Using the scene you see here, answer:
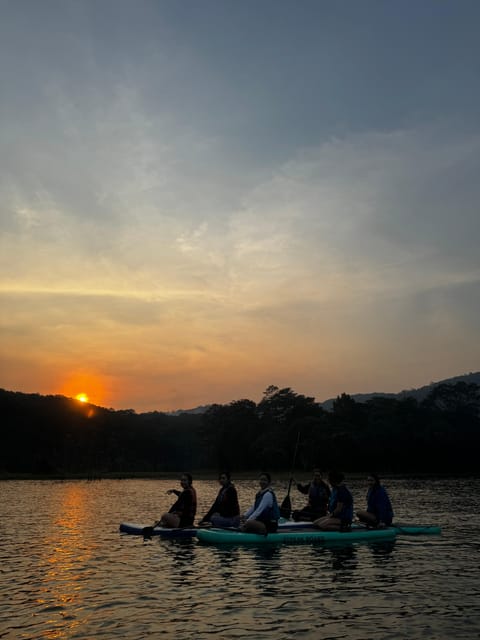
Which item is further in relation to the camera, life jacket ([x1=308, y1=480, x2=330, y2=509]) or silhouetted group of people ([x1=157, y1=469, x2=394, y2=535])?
life jacket ([x1=308, y1=480, x2=330, y2=509])

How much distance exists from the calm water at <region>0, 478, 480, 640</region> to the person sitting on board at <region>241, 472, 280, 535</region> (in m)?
0.77

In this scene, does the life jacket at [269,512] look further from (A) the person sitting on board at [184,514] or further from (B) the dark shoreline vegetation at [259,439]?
(B) the dark shoreline vegetation at [259,439]

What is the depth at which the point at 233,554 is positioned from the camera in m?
18.2

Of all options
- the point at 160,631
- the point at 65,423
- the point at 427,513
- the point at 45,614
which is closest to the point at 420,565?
the point at 160,631

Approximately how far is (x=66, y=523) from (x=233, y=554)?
13.5 m

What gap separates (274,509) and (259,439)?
8455 centimetres

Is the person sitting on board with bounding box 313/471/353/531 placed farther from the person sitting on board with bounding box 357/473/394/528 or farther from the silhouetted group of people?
the person sitting on board with bounding box 357/473/394/528

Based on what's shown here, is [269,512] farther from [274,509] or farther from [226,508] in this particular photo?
[226,508]

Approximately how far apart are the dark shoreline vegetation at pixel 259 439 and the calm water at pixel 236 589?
77426mm

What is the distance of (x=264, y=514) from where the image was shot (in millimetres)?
19688

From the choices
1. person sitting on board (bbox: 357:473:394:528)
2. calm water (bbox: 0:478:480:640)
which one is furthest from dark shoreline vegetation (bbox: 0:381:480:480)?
calm water (bbox: 0:478:480:640)

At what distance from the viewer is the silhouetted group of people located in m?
19.6

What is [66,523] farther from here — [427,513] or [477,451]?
[477,451]

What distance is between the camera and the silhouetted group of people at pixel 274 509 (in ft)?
64.3
